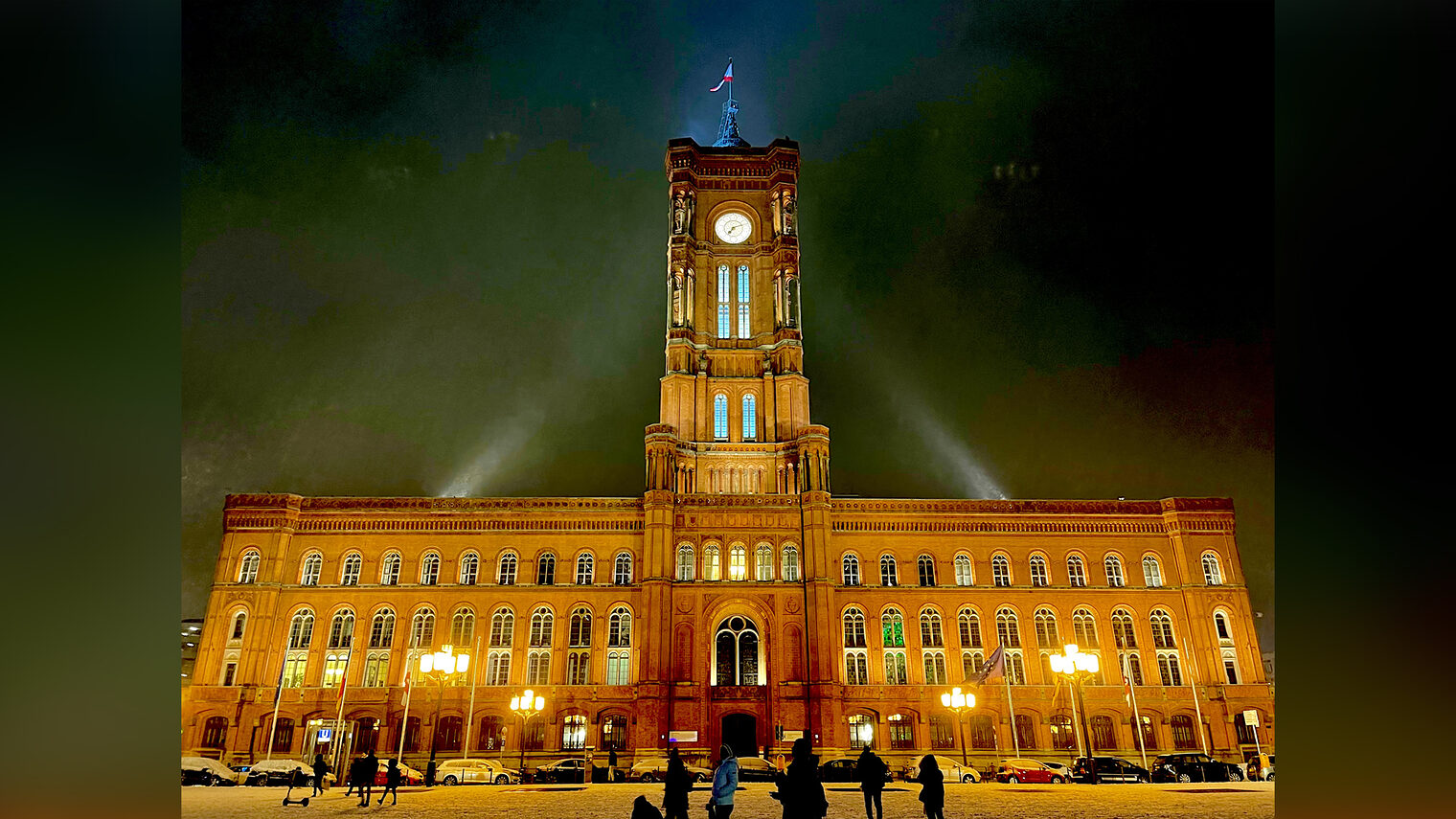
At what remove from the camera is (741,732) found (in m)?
46.2

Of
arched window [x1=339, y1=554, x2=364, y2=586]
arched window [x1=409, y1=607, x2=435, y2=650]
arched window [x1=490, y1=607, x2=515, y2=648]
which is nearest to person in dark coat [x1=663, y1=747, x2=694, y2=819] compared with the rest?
arched window [x1=490, y1=607, x2=515, y2=648]

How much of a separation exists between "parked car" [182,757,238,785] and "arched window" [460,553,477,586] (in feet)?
46.2

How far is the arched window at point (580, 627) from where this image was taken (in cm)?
4716

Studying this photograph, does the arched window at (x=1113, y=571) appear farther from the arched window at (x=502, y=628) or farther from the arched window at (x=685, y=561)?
the arched window at (x=502, y=628)

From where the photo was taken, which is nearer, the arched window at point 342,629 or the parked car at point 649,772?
the parked car at point 649,772

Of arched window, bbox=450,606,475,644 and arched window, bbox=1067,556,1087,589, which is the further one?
arched window, bbox=1067,556,1087,589

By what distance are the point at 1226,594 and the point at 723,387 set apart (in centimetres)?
3038

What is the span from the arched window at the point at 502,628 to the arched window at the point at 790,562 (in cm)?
1453

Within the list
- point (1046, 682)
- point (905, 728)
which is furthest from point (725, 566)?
point (1046, 682)

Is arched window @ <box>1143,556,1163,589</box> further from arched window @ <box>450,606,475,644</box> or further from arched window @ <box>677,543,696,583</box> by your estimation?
arched window @ <box>450,606,475,644</box>

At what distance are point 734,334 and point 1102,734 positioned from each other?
3159 centimetres

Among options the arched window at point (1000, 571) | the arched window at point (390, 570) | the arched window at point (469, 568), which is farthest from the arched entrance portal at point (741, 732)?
the arched window at point (390, 570)

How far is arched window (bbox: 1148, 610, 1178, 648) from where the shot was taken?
158ft
